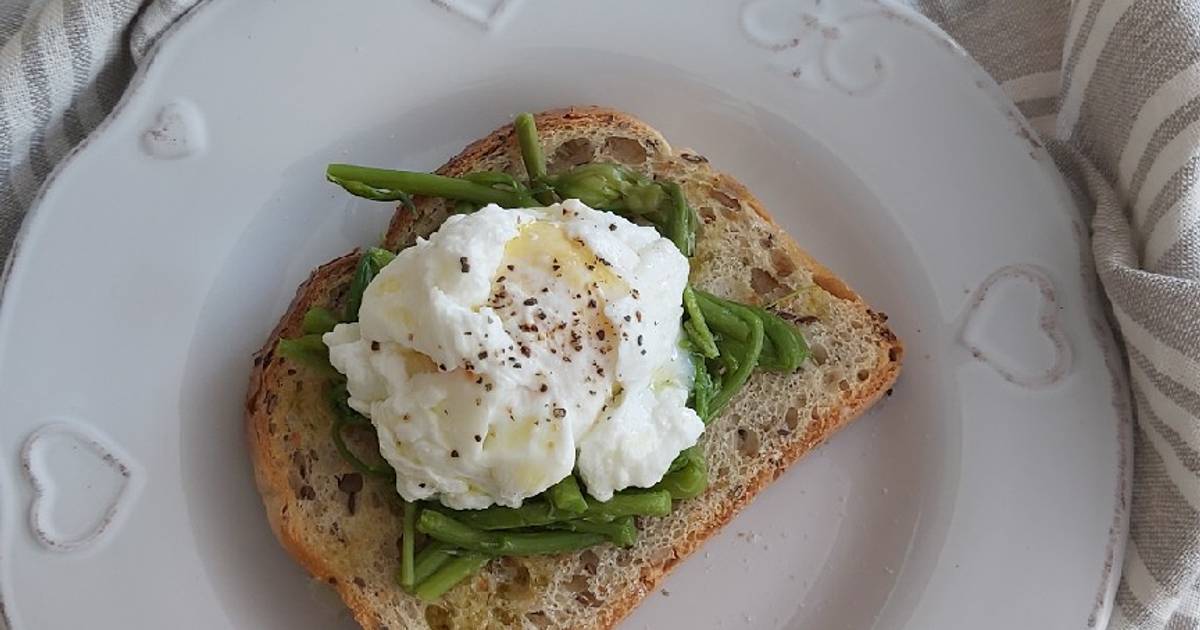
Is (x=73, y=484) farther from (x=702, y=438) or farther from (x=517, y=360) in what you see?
(x=702, y=438)

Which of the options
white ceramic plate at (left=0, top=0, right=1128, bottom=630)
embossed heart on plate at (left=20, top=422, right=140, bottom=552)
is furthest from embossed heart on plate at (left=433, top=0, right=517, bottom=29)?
embossed heart on plate at (left=20, top=422, right=140, bottom=552)

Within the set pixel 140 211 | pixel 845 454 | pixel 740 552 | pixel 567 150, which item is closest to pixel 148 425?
pixel 140 211

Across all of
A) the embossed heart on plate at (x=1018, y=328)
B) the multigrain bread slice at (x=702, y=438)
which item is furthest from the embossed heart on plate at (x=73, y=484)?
the embossed heart on plate at (x=1018, y=328)

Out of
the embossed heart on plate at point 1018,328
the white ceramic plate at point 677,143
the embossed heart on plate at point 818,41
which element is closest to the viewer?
the white ceramic plate at point 677,143

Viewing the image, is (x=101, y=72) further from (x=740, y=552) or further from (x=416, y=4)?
(x=740, y=552)

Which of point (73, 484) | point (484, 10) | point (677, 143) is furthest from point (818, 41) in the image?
point (73, 484)

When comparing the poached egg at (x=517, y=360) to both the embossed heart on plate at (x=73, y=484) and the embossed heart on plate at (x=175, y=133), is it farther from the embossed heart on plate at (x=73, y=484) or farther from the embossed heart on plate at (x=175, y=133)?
the embossed heart on plate at (x=175, y=133)
